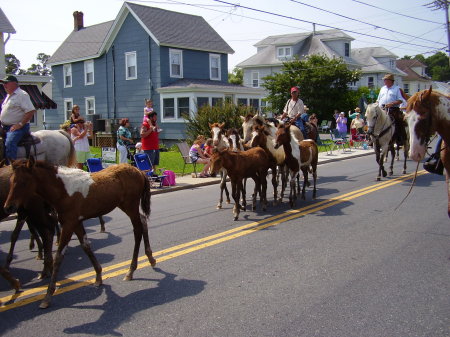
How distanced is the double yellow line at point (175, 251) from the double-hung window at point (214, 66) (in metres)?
22.8

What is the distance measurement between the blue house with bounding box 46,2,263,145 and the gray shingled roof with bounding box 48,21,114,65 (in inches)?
4.4

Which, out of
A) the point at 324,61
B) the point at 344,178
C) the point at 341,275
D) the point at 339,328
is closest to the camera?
the point at 339,328

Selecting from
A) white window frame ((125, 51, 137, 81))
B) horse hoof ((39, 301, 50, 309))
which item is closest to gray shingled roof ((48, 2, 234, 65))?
white window frame ((125, 51, 137, 81))

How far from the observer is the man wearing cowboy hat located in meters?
7.56

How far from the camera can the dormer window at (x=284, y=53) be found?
52438 millimetres

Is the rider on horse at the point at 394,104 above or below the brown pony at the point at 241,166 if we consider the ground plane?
above

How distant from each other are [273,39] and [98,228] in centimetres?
5193

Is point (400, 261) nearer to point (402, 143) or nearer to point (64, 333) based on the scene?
point (64, 333)

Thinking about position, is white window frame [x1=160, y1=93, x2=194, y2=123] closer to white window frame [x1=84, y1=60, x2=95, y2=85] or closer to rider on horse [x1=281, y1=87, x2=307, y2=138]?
white window frame [x1=84, y1=60, x2=95, y2=85]

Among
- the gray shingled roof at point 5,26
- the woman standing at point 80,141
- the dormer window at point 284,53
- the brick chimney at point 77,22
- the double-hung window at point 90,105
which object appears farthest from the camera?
the dormer window at point 284,53

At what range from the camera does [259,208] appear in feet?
34.5

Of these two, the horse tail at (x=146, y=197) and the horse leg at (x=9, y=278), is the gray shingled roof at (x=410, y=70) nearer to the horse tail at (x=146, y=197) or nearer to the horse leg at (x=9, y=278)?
the horse tail at (x=146, y=197)

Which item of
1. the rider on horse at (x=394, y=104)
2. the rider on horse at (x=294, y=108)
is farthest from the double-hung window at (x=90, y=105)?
the rider on horse at (x=394, y=104)

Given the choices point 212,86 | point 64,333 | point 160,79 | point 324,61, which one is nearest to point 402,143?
point 64,333
